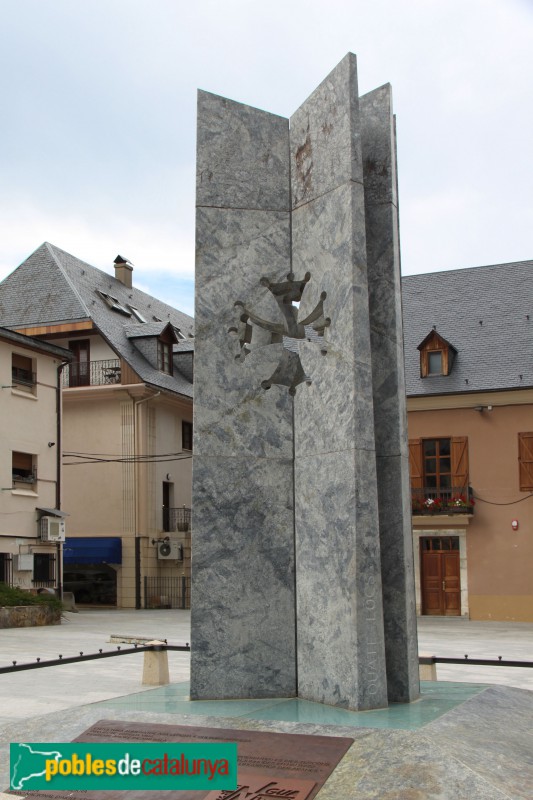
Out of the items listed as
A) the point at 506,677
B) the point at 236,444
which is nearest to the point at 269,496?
the point at 236,444

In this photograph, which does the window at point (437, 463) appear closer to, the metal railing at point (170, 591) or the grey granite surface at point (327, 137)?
the metal railing at point (170, 591)

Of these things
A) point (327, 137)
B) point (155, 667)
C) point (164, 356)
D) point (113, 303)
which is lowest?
point (155, 667)

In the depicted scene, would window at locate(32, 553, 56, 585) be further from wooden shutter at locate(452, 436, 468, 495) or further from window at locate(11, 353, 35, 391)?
wooden shutter at locate(452, 436, 468, 495)

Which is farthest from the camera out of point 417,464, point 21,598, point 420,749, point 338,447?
point 417,464

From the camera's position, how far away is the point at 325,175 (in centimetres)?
780

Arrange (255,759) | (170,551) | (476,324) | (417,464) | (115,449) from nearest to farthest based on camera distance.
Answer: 1. (255,759)
2. (417,464)
3. (476,324)
4. (170,551)
5. (115,449)

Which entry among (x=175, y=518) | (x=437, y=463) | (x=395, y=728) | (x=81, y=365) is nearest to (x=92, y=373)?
(x=81, y=365)

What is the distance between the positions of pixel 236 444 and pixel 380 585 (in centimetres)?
159

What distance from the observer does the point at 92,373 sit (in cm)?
3359

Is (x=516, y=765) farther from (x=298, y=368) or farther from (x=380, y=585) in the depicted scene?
(x=298, y=368)

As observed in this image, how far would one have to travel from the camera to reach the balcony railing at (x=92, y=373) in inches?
1314

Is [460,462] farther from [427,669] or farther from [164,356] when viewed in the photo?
[427,669]

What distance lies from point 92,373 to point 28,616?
1187cm

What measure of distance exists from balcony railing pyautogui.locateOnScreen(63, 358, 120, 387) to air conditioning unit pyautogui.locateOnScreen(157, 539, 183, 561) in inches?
222
